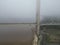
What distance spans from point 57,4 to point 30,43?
564 millimetres

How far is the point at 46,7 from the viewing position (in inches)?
43.9

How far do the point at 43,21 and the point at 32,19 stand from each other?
0.45ft

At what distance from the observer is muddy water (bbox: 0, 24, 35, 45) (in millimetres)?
1161

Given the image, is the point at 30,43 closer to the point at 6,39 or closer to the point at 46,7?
the point at 6,39

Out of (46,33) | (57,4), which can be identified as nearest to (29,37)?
(46,33)

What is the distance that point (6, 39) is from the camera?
1.17m

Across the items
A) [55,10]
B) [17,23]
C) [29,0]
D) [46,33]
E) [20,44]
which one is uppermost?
[29,0]

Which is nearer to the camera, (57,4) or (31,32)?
(57,4)

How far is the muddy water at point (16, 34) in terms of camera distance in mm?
1161

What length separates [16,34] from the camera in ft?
3.94

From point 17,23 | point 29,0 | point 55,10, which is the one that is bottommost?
point 17,23

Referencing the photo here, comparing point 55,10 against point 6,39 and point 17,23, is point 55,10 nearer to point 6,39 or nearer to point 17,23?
point 17,23

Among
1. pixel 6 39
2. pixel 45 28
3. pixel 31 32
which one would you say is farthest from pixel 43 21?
pixel 6 39

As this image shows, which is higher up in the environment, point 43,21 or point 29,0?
point 29,0
